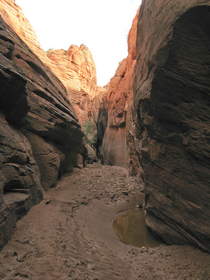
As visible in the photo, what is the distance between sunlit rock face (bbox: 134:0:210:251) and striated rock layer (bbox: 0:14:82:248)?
5.27 meters

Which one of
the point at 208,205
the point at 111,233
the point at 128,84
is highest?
the point at 128,84

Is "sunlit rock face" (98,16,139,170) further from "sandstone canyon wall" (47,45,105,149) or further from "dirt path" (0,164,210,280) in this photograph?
"sandstone canyon wall" (47,45,105,149)

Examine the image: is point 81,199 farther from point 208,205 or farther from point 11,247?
point 208,205

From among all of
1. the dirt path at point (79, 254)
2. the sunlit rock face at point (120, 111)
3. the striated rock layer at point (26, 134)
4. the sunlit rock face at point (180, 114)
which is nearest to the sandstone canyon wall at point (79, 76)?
the sunlit rock face at point (120, 111)

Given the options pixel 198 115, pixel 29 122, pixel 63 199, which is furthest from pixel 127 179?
pixel 198 115

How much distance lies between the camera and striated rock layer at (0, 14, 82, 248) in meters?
7.01

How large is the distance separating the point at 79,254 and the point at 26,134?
7616 mm

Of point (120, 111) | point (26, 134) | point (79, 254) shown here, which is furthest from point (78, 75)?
point (79, 254)

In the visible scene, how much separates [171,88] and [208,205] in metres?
3.55

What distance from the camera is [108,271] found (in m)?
5.39

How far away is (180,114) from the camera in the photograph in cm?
609

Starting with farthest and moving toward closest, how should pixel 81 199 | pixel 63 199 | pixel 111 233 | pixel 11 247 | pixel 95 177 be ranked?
pixel 95 177 → pixel 81 199 → pixel 63 199 → pixel 111 233 → pixel 11 247

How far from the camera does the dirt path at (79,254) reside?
15.7 ft

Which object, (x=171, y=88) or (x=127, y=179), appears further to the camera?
(x=127, y=179)
